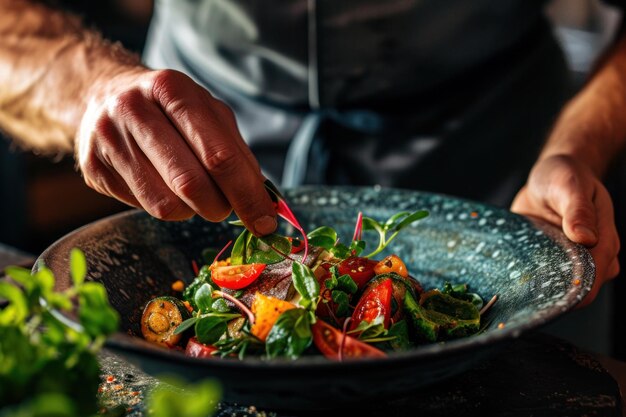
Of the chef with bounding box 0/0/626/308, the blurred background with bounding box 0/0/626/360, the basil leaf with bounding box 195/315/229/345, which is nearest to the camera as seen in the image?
the basil leaf with bounding box 195/315/229/345

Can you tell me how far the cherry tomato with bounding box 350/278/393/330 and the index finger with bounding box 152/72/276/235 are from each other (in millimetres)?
169

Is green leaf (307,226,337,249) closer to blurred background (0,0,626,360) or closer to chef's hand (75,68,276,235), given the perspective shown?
chef's hand (75,68,276,235)

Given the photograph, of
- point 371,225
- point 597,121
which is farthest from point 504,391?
point 597,121

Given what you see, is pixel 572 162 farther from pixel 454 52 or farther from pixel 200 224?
pixel 200 224

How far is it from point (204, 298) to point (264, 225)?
13 cm

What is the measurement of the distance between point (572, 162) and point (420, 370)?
0.66 metres

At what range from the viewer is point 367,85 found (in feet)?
5.79

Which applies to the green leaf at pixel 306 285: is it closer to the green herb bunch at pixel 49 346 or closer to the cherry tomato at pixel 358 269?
the cherry tomato at pixel 358 269

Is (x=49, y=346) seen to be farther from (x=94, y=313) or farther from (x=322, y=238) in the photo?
(x=322, y=238)

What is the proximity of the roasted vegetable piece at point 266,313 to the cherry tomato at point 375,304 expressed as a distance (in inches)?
4.1

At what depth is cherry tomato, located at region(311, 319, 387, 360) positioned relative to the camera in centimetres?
88

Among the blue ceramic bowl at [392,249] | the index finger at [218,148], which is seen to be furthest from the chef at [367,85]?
the index finger at [218,148]

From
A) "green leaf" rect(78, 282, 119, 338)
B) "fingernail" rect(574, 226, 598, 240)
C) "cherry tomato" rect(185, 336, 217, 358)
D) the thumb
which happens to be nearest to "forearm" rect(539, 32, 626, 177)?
the thumb

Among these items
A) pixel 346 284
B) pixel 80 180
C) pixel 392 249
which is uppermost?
pixel 346 284
